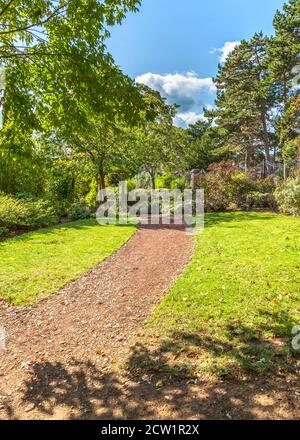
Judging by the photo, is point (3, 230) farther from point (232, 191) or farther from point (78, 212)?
point (232, 191)

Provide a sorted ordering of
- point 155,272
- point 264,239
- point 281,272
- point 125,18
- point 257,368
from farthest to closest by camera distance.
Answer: point 264,239 → point 155,272 → point 281,272 → point 125,18 → point 257,368

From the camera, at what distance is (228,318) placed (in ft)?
16.7

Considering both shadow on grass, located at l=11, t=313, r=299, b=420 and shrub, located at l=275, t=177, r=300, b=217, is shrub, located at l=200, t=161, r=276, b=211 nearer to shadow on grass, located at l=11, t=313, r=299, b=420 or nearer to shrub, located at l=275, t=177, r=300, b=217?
shrub, located at l=275, t=177, r=300, b=217

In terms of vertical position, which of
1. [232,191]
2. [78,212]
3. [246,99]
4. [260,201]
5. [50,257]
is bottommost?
[50,257]

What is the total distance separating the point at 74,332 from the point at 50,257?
440 centimetres

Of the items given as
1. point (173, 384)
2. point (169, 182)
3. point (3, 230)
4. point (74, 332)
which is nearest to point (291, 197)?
point (169, 182)

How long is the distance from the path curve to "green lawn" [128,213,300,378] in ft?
1.42

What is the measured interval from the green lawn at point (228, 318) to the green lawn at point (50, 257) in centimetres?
283

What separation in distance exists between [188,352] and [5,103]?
454 centimetres

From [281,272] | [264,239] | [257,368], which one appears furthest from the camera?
[264,239]

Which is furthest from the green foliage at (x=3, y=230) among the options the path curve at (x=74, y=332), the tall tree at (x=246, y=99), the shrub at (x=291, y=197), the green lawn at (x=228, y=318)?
the tall tree at (x=246, y=99)

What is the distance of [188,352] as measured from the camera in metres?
4.25
